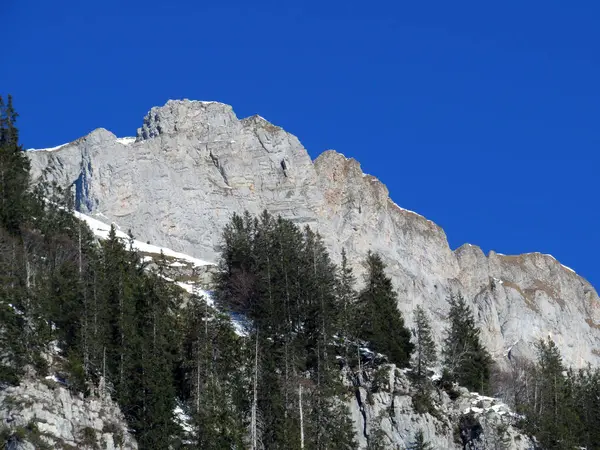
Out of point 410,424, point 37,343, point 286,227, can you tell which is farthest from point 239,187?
point 37,343

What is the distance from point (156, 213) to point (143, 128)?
74.2ft

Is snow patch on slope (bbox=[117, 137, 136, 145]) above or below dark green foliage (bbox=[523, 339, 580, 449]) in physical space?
above

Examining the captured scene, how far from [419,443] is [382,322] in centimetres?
1498

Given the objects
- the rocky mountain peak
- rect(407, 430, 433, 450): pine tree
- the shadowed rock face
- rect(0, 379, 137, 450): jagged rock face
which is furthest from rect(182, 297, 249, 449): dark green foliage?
the rocky mountain peak

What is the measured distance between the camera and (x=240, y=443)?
64.1 meters

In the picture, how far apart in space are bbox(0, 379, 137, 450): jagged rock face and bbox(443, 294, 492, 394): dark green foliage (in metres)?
32.3

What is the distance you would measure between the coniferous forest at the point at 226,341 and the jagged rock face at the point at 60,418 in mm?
851

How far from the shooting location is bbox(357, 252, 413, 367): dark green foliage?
275ft

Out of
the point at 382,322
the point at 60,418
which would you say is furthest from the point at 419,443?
the point at 60,418

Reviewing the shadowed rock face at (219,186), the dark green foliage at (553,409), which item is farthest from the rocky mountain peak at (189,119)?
the dark green foliage at (553,409)

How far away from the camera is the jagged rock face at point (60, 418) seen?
192 feet

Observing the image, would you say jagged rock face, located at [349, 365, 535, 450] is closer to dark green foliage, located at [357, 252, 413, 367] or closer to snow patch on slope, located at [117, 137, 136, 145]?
dark green foliage, located at [357, 252, 413, 367]

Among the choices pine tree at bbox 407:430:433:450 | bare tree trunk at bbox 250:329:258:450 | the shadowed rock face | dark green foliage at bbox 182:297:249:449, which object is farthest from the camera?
the shadowed rock face

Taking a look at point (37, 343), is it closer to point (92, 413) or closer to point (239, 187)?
point (92, 413)
